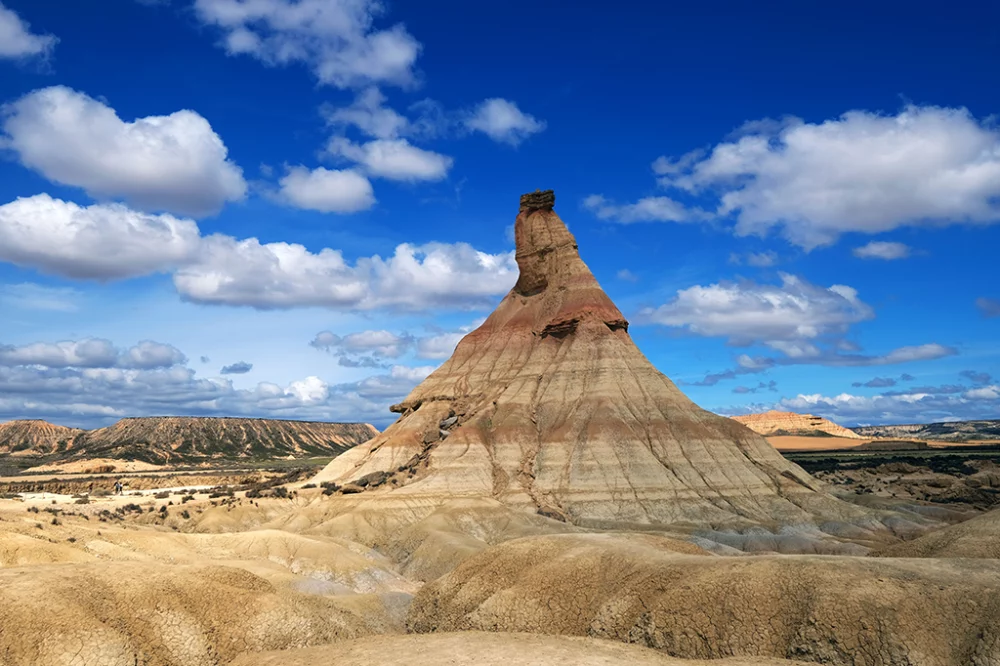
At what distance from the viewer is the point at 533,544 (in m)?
34.5

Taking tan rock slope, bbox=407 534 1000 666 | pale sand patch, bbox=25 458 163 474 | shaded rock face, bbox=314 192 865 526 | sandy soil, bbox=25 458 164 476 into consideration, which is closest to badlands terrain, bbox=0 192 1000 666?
tan rock slope, bbox=407 534 1000 666

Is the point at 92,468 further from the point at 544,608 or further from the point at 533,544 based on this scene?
the point at 544,608

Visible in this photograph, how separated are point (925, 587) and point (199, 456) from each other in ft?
653

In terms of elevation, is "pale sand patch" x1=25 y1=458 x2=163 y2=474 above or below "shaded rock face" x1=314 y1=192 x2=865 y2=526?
below

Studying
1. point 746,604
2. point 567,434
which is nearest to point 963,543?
point 746,604

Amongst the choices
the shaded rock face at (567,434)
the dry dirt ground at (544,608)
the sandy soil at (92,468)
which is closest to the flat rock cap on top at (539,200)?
the shaded rock face at (567,434)

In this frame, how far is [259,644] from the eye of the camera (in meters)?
27.2

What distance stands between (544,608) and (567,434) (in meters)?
51.1

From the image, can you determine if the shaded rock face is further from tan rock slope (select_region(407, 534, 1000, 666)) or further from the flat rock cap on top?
tan rock slope (select_region(407, 534, 1000, 666))

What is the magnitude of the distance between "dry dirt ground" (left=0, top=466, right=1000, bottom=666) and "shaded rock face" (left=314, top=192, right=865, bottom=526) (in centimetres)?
3301

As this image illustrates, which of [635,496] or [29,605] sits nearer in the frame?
[29,605]

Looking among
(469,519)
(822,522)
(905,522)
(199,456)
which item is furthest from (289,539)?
(199,456)

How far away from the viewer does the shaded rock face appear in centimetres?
7244

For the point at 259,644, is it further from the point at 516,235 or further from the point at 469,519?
the point at 516,235
